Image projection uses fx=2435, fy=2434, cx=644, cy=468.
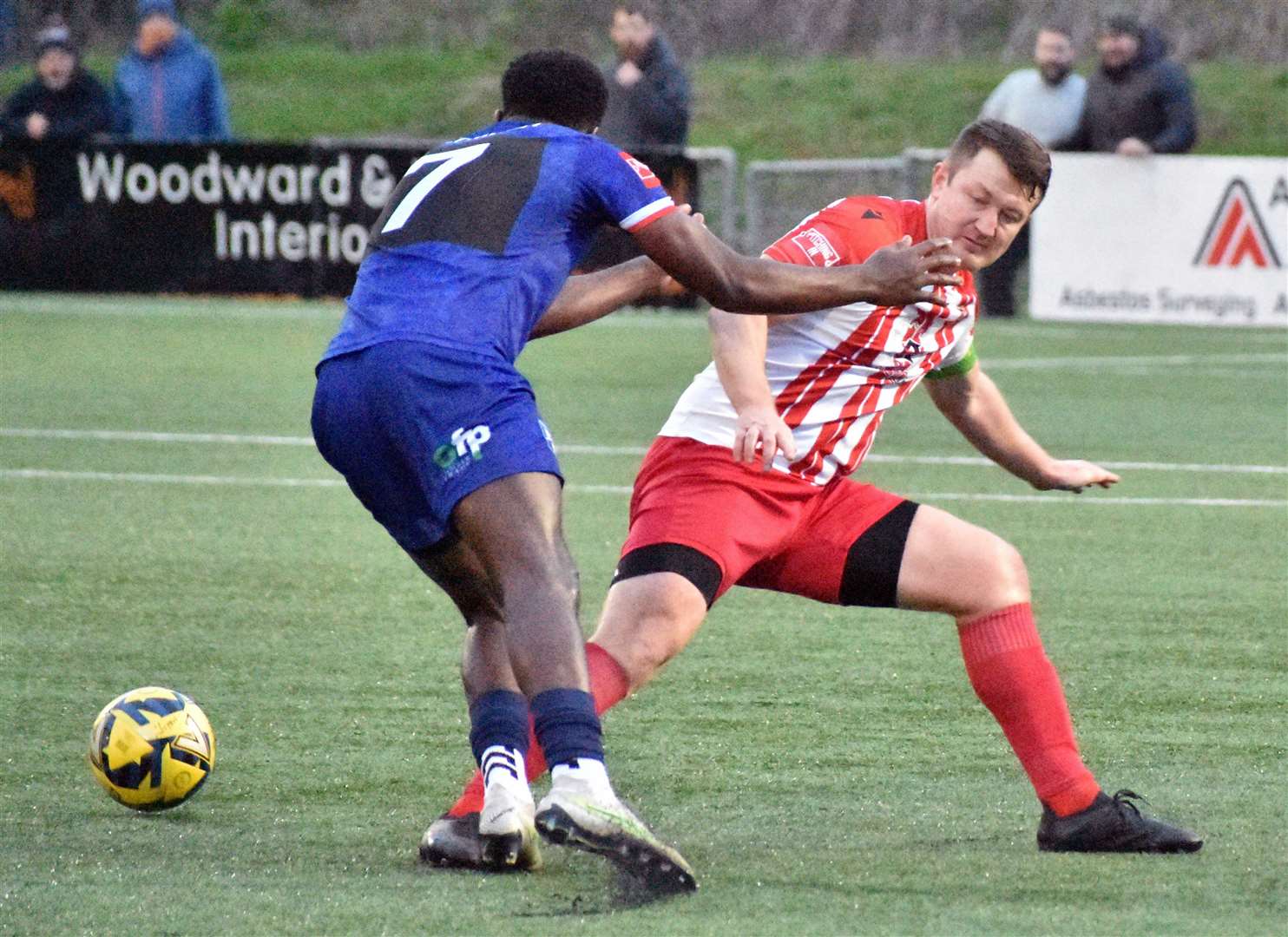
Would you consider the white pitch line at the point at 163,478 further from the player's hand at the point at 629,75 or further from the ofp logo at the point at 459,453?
the player's hand at the point at 629,75

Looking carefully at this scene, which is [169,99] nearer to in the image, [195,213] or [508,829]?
[195,213]

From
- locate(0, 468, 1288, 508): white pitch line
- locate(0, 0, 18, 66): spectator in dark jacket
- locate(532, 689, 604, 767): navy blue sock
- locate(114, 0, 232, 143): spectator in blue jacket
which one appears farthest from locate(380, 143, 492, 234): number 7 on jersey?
locate(0, 0, 18, 66): spectator in dark jacket

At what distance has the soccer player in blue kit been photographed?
4.28 metres

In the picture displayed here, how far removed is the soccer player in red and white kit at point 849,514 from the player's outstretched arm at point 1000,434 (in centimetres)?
25

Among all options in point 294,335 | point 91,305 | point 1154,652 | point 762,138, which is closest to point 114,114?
point 91,305

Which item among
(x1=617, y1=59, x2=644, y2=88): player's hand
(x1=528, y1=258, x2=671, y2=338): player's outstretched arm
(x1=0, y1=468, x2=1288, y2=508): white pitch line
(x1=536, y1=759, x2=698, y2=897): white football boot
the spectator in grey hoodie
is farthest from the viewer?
(x1=617, y1=59, x2=644, y2=88): player's hand

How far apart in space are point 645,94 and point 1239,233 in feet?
14.7

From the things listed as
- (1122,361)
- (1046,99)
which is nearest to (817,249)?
(1122,361)

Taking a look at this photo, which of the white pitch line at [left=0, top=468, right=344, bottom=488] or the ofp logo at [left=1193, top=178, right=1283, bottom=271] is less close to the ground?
the white pitch line at [left=0, top=468, right=344, bottom=488]

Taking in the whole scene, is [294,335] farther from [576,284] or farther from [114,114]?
[576,284]

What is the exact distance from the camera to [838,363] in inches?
195

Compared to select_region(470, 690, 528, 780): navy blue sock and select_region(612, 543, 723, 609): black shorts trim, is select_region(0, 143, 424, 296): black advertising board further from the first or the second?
select_region(470, 690, 528, 780): navy blue sock

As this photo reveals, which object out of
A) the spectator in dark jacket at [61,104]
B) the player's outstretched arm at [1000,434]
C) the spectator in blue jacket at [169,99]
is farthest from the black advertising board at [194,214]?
the player's outstretched arm at [1000,434]

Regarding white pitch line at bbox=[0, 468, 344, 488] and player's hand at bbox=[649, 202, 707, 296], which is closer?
player's hand at bbox=[649, 202, 707, 296]
